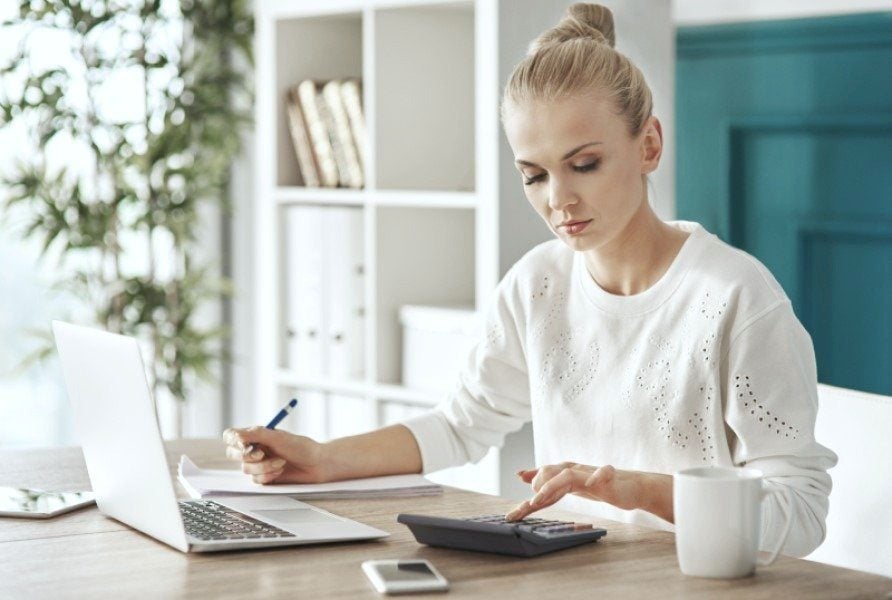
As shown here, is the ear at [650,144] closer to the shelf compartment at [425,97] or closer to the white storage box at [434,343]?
the white storage box at [434,343]

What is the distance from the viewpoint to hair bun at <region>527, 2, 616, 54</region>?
183 centimetres

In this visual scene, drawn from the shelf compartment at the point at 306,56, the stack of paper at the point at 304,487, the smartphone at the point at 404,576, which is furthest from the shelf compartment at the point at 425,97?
the smartphone at the point at 404,576

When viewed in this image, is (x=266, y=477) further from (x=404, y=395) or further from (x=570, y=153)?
(x=404, y=395)

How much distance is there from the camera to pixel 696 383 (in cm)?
172

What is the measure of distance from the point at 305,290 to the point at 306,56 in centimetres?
60

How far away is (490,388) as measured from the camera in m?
2.01

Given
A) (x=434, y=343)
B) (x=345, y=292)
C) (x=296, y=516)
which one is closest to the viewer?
(x=296, y=516)

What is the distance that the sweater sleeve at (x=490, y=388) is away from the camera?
1982 millimetres

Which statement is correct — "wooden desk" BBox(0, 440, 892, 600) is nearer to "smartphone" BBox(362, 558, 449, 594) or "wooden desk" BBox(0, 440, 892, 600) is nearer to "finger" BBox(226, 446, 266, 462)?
"smartphone" BBox(362, 558, 449, 594)

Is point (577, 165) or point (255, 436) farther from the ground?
point (577, 165)

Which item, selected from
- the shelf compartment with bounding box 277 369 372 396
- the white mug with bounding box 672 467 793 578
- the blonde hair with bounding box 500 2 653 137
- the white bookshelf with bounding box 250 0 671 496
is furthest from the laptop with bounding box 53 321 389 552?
the shelf compartment with bounding box 277 369 372 396

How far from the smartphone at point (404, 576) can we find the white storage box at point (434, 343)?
154 cm

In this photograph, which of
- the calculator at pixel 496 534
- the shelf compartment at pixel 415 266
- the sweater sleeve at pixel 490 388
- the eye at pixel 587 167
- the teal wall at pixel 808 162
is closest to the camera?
the calculator at pixel 496 534

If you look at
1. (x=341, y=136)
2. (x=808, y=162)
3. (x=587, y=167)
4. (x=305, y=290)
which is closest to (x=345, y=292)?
(x=305, y=290)
